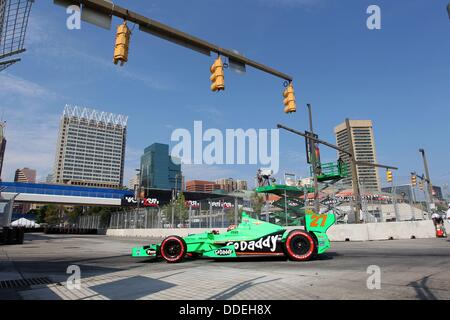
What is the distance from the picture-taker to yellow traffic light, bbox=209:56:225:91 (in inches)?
360

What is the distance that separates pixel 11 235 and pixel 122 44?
17.0 m

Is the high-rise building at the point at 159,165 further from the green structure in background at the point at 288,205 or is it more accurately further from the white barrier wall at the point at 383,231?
the white barrier wall at the point at 383,231

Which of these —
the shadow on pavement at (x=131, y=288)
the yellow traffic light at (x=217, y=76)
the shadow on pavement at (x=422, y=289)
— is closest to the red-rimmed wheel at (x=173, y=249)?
the shadow on pavement at (x=131, y=288)

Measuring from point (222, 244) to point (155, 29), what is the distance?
6163mm

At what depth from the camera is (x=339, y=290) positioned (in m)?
4.93

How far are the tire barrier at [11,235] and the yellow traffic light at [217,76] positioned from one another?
1642 cm

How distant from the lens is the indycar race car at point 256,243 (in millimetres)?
8930

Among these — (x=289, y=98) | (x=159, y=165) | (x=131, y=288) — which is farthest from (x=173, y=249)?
(x=159, y=165)

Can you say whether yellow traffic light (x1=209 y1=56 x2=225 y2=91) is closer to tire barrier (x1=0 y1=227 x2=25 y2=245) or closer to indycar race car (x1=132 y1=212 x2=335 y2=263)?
indycar race car (x1=132 y1=212 x2=335 y2=263)

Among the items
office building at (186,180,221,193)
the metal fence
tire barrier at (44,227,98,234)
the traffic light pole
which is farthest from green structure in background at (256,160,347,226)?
office building at (186,180,221,193)
